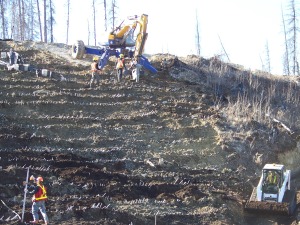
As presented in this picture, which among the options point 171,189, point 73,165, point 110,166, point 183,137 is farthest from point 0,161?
point 183,137

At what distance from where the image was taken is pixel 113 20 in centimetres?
4347

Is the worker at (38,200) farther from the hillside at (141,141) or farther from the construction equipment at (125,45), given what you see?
the construction equipment at (125,45)

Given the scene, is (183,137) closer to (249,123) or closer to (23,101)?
(249,123)

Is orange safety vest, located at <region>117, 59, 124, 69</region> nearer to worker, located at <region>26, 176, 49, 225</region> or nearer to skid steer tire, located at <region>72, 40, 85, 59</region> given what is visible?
skid steer tire, located at <region>72, 40, 85, 59</region>

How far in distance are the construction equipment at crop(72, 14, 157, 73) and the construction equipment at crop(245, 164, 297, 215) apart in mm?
9471

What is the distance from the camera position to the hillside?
16594 mm

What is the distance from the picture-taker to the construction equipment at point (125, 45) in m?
25.4

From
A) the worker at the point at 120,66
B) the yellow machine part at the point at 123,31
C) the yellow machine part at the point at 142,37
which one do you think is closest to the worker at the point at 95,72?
the worker at the point at 120,66

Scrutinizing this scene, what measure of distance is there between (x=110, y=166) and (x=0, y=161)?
3849mm

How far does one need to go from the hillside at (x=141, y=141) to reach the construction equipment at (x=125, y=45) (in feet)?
2.37

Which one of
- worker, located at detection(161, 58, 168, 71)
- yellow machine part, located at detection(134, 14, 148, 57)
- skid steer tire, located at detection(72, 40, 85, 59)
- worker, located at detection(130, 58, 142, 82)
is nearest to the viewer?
worker, located at detection(130, 58, 142, 82)

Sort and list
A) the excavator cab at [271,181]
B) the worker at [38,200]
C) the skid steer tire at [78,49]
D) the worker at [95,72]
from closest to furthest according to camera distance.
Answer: the worker at [38,200] < the excavator cab at [271,181] < the worker at [95,72] < the skid steer tire at [78,49]

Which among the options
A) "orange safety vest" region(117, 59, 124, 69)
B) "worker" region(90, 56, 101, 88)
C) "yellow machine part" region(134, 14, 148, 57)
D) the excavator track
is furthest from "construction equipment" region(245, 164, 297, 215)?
"yellow machine part" region(134, 14, 148, 57)

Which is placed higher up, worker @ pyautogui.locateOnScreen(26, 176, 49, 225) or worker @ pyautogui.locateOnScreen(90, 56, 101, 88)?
worker @ pyautogui.locateOnScreen(90, 56, 101, 88)
